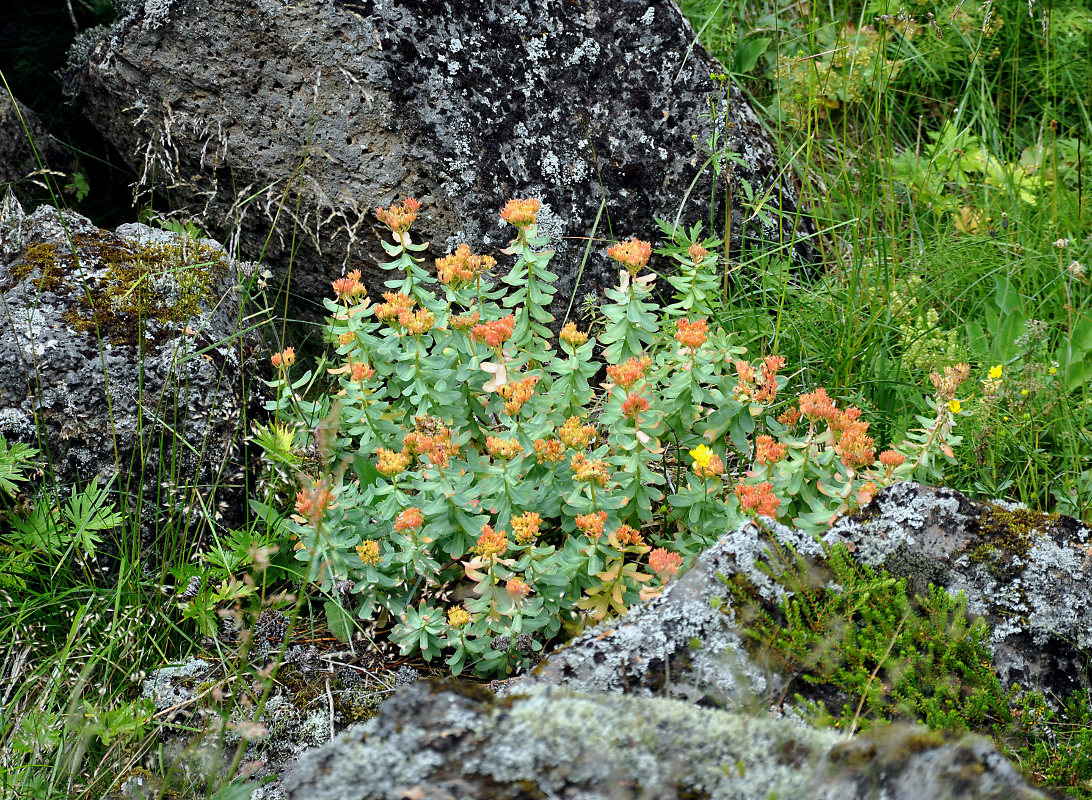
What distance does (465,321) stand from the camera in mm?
2615

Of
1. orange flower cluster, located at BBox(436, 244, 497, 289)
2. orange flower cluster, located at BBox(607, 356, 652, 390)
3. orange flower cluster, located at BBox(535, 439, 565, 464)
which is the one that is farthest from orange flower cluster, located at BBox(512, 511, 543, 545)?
orange flower cluster, located at BBox(436, 244, 497, 289)

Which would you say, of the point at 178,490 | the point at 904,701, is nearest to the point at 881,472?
the point at 904,701

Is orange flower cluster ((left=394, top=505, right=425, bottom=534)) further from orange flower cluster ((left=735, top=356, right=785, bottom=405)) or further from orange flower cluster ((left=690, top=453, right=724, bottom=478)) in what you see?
orange flower cluster ((left=735, top=356, right=785, bottom=405))

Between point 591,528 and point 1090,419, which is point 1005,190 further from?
point 591,528

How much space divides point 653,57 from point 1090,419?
222cm

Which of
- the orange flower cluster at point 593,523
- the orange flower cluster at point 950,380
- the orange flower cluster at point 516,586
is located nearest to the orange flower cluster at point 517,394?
the orange flower cluster at point 593,523

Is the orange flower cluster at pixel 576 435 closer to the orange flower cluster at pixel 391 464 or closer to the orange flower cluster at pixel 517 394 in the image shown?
the orange flower cluster at pixel 517 394

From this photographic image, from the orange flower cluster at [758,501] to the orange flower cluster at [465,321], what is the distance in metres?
0.92

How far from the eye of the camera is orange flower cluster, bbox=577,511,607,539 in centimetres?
218

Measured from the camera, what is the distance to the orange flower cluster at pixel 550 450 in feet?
7.68

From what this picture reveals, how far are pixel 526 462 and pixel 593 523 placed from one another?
0.37 metres

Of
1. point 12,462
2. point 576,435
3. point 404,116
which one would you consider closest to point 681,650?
point 576,435

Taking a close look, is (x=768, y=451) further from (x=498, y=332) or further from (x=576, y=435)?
(x=498, y=332)

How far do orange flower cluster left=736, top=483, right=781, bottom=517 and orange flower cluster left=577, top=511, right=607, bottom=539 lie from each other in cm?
36
